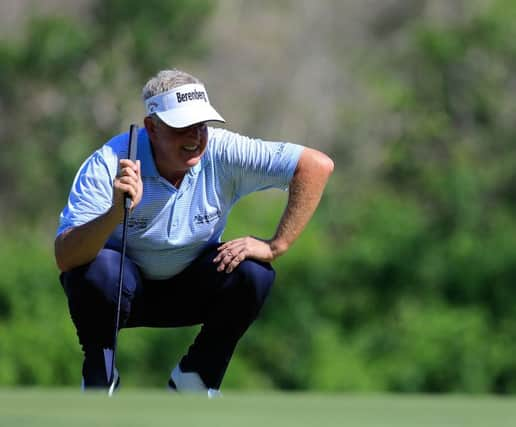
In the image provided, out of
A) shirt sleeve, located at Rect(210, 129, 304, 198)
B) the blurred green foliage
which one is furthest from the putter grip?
the blurred green foliage

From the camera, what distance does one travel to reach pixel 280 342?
15.6 metres

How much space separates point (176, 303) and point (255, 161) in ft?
2.28

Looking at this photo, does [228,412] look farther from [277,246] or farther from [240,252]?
[277,246]

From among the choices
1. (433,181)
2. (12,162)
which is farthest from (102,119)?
(433,181)

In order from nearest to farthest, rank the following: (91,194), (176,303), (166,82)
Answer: (91,194), (166,82), (176,303)

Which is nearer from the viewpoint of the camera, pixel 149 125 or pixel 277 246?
pixel 149 125

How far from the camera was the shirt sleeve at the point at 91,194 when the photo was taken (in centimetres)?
521

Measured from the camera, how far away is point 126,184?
16.7ft

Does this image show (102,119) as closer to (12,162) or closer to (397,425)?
(12,162)

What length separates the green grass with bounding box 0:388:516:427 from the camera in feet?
10.2

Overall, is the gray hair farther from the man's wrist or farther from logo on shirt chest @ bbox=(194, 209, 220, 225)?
the man's wrist

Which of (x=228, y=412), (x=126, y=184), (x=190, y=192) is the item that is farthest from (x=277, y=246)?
(x=228, y=412)

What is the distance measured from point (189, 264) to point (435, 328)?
10535 millimetres

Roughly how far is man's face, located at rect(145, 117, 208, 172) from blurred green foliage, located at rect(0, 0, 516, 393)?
31.5ft
